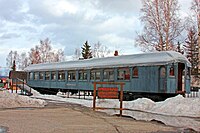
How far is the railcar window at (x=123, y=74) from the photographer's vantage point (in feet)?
76.5

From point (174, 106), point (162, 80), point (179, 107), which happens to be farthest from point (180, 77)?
point (179, 107)

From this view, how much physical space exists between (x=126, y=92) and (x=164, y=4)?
1472 cm

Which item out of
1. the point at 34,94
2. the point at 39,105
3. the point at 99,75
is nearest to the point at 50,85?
the point at 34,94

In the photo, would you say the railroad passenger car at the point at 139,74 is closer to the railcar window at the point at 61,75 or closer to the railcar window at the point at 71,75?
the railcar window at the point at 71,75

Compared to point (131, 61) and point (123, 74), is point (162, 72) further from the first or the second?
point (123, 74)

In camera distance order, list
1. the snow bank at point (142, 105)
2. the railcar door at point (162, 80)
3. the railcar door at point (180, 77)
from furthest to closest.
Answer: the railcar door at point (180, 77)
the railcar door at point (162, 80)
the snow bank at point (142, 105)

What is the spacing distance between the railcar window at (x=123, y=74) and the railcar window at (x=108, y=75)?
0.67 meters

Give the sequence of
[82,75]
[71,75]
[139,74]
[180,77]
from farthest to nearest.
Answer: [71,75], [82,75], [139,74], [180,77]

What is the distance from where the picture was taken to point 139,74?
73.6ft

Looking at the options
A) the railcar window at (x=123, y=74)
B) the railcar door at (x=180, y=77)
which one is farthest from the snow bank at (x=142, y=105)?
the railcar window at (x=123, y=74)

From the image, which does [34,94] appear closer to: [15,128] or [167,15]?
[167,15]

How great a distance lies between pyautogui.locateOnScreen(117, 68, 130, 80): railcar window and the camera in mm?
23319

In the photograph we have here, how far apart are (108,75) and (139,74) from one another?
10.5ft

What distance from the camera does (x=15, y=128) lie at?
31.3 feet
